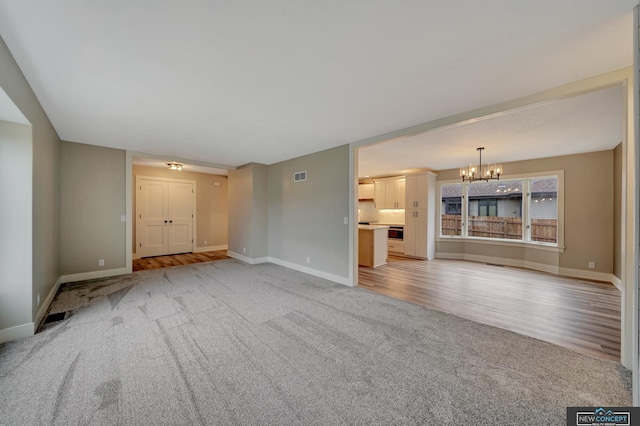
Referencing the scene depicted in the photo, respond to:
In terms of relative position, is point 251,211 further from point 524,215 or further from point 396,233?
point 524,215

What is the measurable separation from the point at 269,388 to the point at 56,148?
5.25 metres

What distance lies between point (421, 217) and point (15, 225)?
25.7 ft

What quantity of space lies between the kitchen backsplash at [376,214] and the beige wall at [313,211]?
4042mm

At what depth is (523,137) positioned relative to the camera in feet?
13.5

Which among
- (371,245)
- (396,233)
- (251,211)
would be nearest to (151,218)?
(251,211)

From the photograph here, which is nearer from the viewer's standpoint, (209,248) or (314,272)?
(314,272)

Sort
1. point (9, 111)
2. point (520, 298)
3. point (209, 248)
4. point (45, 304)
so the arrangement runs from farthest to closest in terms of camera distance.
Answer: point (209, 248), point (520, 298), point (45, 304), point (9, 111)

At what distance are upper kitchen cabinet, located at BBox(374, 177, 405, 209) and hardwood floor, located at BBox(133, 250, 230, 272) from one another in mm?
5316

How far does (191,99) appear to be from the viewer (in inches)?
107

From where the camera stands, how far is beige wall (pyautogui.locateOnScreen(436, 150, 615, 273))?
4.84m

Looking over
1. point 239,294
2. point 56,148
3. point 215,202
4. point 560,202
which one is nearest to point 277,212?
point 239,294

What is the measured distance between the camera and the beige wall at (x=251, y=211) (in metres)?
6.08

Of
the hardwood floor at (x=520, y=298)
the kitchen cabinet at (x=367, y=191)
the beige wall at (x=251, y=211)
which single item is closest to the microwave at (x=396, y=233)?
the kitchen cabinet at (x=367, y=191)

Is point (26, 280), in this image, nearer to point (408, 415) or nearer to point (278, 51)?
point (278, 51)
